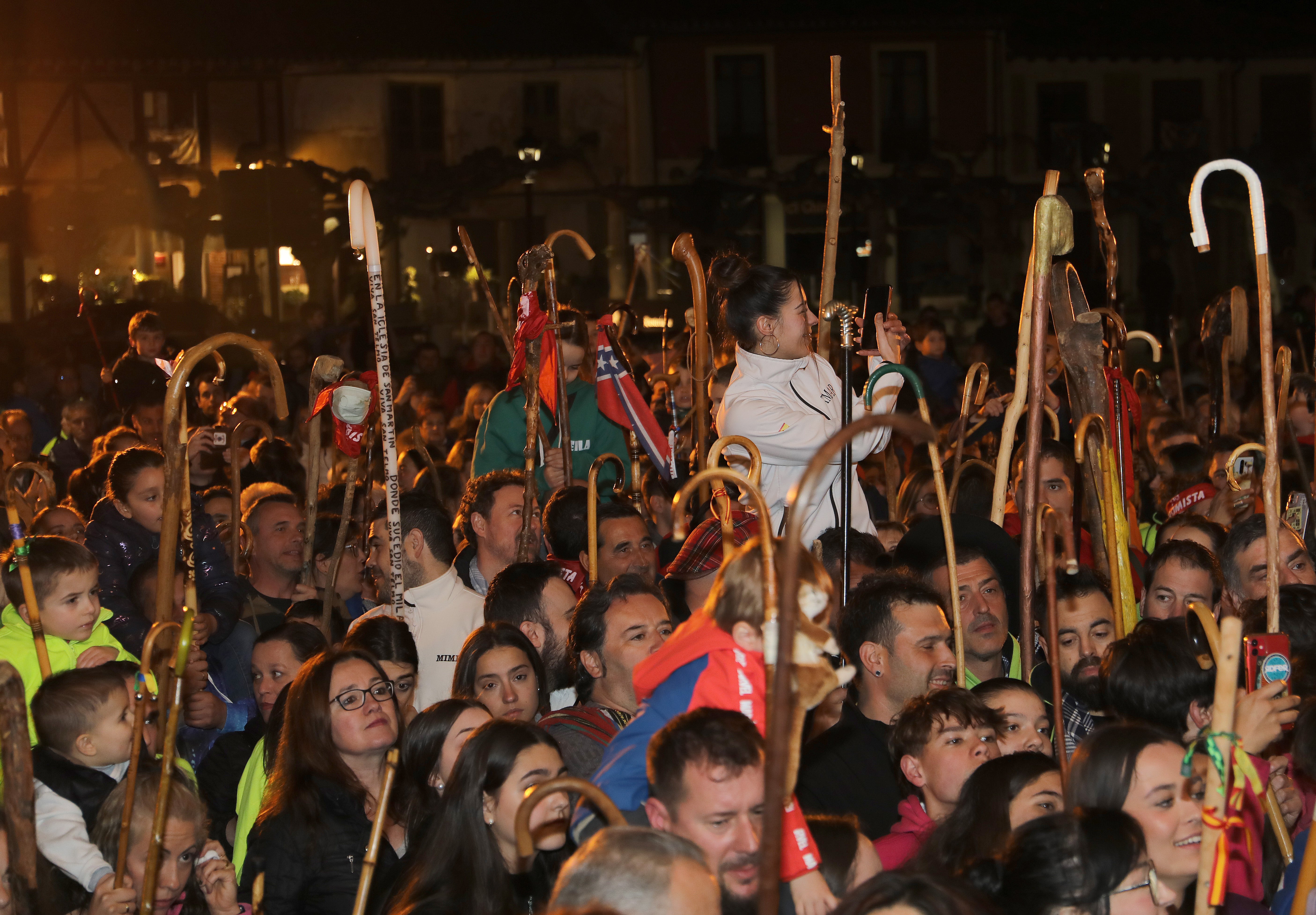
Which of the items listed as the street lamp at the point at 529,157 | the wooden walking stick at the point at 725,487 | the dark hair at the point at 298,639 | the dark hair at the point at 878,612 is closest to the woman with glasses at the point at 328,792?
the dark hair at the point at 298,639

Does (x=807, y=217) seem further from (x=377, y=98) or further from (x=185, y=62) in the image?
(x=185, y=62)

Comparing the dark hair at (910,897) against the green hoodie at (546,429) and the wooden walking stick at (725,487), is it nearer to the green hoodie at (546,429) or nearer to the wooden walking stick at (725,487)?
the wooden walking stick at (725,487)

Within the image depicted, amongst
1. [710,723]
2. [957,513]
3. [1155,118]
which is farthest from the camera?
[1155,118]

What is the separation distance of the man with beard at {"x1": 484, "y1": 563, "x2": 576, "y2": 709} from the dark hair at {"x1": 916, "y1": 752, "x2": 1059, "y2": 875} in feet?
5.33

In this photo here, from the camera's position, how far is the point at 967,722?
11.9ft

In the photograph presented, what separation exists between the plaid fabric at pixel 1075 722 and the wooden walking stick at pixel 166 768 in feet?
8.37

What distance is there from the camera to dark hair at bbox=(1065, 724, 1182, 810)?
3080 millimetres

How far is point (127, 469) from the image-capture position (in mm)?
5848

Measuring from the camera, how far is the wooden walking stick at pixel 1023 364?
3.22 metres

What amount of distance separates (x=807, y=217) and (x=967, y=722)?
24.4m

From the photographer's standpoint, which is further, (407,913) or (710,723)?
(407,913)

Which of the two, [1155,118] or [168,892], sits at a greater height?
[1155,118]

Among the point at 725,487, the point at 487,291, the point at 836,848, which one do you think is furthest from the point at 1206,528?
the point at 836,848

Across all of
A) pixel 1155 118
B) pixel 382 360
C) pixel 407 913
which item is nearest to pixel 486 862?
pixel 407 913
